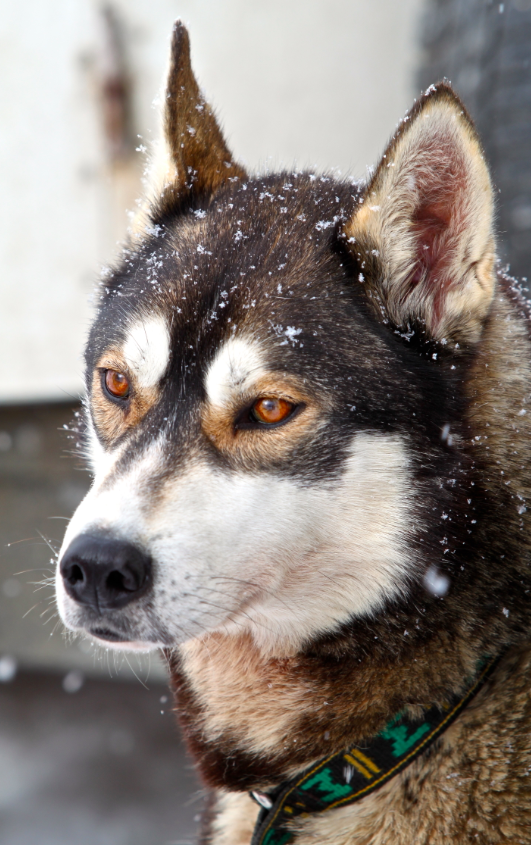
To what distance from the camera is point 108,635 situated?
1.47 metres

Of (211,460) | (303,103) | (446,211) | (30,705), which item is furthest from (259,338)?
(30,705)

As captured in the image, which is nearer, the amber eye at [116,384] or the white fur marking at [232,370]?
the white fur marking at [232,370]

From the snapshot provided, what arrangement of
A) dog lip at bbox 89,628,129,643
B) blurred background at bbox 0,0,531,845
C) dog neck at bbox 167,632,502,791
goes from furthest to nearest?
1. blurred background at bbox 0,0,531,845
2. dog neck at bbox 167,632,502,791
3. dog lip at bbox 89,628,129,643

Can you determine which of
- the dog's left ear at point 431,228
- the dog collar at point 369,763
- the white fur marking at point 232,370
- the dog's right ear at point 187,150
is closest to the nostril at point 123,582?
the white fur marking at point 232,370

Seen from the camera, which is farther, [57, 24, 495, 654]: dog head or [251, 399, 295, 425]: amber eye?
[251, 399, 295, 425]: amber eye

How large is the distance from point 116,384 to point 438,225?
89 centimetres

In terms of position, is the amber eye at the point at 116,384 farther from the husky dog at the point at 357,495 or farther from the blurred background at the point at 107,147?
the blurred background at the point at 107,147

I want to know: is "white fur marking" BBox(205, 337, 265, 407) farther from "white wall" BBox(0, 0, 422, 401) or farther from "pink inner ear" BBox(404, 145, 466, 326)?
"white wall" BBox(0, 0, 422, 401)

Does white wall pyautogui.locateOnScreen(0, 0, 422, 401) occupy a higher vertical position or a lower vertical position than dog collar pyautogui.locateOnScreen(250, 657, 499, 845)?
higher

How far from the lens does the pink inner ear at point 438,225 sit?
1.52 metres

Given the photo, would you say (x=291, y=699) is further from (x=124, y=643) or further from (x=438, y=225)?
(x=438, y=225)

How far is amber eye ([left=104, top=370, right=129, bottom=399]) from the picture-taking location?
68.0 inches

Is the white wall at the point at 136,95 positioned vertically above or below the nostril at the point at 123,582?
above


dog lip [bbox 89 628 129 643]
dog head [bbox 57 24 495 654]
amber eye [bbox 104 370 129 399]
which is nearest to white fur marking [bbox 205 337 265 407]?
dog head [bbox 57 24 495 654]
